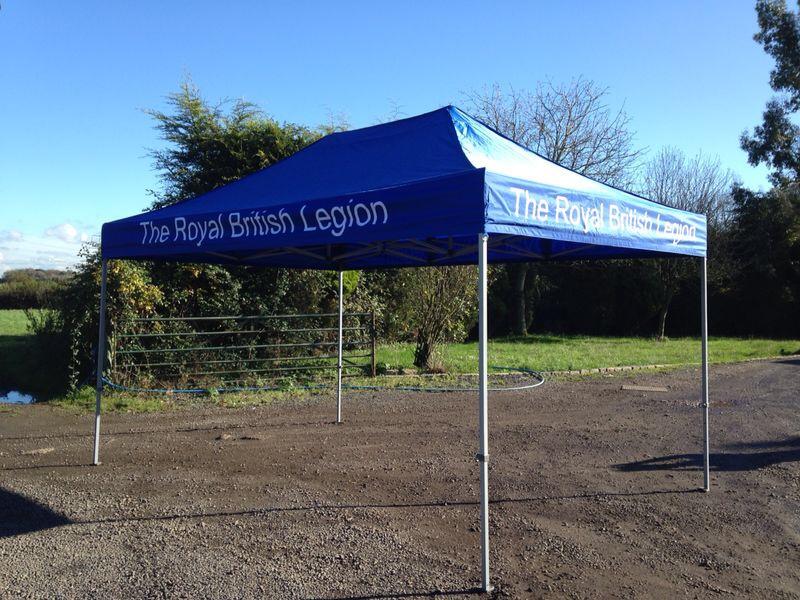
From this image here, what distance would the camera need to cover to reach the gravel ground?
12.4 ft

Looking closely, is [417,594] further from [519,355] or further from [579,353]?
[579,353]

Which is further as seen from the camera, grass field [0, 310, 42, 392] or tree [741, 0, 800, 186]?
tree [741, 0, 800, 186]

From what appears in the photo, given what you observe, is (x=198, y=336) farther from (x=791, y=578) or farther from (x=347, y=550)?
(x=791, y=578)

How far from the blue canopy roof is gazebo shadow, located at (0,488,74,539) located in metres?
2.21

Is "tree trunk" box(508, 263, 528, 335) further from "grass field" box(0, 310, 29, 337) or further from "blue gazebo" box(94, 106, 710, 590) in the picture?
"blue gazebo" box(94, 106, 710, 590)

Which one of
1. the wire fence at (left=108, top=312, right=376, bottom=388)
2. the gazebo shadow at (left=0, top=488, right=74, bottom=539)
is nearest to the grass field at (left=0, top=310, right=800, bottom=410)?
the wire fence at (left=108, top=312, right=376, bottom=388)

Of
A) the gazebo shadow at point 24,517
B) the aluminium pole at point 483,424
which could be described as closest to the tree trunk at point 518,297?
the gazebo shadow at point 24,517

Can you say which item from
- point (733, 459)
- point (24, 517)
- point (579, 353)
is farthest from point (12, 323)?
point (733, 459)

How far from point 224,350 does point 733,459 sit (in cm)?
807

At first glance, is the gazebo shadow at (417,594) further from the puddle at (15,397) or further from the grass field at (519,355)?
the puddle at (15,397)

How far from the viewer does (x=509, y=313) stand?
80.0 ft

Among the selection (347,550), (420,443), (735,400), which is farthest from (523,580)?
(735,400)

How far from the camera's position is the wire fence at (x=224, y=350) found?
33.8 ft

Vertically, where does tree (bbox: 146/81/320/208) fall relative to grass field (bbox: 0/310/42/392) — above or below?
above
